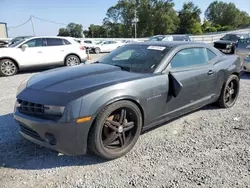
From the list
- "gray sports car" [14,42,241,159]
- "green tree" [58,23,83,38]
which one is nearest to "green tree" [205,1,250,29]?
"green tree" [58,23,83,38]

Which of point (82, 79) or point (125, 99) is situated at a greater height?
point (82, 79)

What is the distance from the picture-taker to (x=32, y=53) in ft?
29.8

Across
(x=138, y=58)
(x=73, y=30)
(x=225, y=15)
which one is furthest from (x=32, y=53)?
(x=225, y=15)

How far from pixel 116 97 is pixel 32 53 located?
754 cm

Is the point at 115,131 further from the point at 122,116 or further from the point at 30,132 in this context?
the point at 30,132

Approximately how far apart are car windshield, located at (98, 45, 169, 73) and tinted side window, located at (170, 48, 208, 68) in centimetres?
22

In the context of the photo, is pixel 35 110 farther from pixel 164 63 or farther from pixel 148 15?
pixel 148 15

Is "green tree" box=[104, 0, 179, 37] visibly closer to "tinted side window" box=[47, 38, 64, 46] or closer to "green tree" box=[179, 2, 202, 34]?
"green tree" box=[179, 2, 202, 34]

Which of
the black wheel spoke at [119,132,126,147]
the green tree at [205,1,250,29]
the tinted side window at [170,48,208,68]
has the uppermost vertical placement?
the green tree at [205,1,250,29]

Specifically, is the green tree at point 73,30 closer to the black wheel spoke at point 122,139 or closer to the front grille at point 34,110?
the front grille at point 34,110

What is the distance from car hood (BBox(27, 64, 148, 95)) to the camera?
2672mm

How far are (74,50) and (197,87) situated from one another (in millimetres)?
7489

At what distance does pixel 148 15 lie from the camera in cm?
7100

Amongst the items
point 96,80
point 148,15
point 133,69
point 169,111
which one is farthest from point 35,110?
point 148,15
